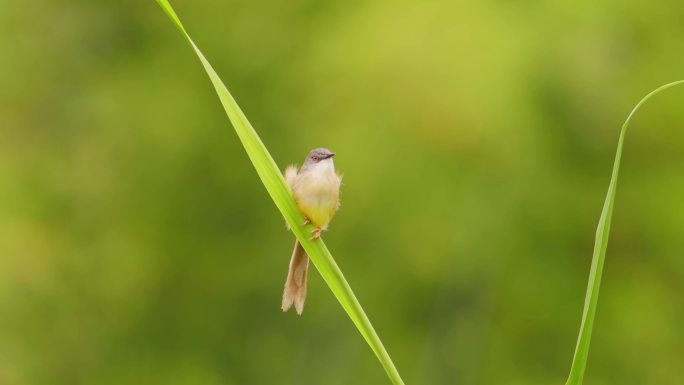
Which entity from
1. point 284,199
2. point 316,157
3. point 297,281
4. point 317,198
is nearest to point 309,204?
point 317,198

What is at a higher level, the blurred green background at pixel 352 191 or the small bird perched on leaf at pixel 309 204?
the blurred green background at pixel 352 191

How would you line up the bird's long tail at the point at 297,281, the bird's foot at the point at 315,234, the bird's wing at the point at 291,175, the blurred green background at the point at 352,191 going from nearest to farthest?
1. the bird's foot at the point at 315,234
2. the bird's long tail at the point at 297,281
3. the bird's wing at the point at 291,175
4. the blurred green background at the point at 352,191

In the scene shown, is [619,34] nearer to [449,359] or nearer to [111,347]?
[449,359]

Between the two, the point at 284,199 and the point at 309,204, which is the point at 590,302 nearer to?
the point at 284,199

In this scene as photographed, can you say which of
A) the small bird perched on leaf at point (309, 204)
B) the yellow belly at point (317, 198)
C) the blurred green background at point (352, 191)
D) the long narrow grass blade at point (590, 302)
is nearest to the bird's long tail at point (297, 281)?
the small bird perched on leaf at point (309, 204)

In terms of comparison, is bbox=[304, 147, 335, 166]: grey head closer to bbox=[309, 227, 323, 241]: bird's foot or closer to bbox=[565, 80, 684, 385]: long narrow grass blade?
bbox=[309, 227, 323, 241]: bird's foot

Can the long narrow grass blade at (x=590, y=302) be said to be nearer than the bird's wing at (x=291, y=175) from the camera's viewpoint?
Yes

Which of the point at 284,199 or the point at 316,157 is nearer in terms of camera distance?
the point at 284,199

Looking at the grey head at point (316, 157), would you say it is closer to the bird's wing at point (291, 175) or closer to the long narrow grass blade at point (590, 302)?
the bird's wing at point (291, 175)
